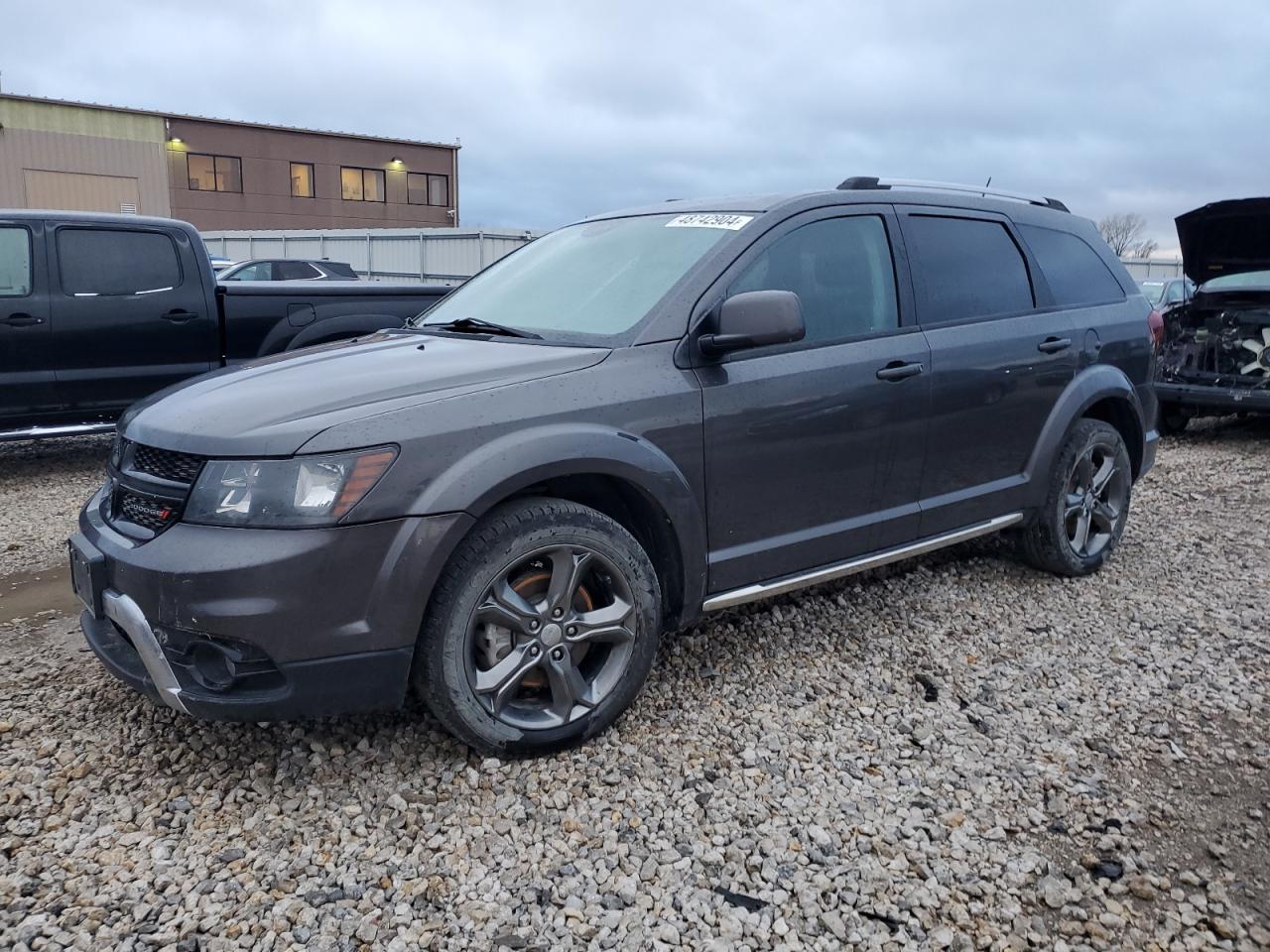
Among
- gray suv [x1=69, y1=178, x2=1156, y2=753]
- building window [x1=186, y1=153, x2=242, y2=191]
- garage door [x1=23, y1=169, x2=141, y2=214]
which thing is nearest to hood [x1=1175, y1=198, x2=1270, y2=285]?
gray suv [x1=69, y1=178, x2=1156, y2=753]

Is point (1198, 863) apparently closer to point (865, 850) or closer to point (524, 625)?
point (865, 850)

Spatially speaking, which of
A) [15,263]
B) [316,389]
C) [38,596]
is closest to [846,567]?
[316,389]

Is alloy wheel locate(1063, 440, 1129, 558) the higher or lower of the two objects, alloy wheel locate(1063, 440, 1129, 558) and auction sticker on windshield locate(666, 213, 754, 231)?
the lower

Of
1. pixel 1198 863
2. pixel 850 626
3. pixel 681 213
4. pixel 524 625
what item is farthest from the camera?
pixel 850 626

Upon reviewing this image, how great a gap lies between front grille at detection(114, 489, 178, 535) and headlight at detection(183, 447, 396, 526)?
18 cm

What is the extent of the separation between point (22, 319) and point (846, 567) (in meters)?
5.93

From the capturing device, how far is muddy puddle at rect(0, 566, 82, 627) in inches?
169

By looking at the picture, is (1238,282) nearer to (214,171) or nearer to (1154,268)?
(1154,268)

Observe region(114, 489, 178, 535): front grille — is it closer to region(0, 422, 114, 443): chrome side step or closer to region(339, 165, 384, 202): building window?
region(0, 422, 114, 443): chrome side step

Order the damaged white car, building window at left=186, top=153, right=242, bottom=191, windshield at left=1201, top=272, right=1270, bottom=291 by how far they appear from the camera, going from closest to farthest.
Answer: the damaged white car < windshield at left=1201, top=272, right=1270, bottom=291 < building window at left=186, top=153, right=242, bottom=191

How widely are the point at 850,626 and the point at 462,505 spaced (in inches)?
81.6

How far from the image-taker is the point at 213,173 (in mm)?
39562

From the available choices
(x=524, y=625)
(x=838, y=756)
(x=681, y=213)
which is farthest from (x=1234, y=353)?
(x=524, y=625)

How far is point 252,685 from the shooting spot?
2662 mm
